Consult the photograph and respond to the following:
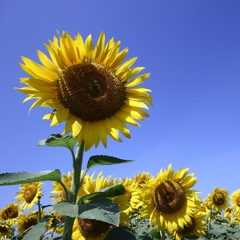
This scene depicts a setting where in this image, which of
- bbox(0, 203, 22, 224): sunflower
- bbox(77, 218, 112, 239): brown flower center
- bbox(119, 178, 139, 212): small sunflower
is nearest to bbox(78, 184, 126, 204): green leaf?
bbox(77, 218, 112, 239): brown flower center

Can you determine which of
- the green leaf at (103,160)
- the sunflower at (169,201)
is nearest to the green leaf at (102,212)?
the green leaf at (103,160)

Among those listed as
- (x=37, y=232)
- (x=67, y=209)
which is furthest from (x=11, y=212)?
(x=67, y=209)

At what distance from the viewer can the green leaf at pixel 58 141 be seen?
9.00ft

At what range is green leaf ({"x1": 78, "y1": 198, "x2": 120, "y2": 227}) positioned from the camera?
7.02 feet

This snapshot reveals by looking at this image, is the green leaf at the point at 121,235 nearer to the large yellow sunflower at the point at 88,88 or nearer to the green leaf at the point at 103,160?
the green leaf at the point at 103,160

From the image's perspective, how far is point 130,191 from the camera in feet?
20.5

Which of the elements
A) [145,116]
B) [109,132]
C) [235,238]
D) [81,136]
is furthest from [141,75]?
[235,238]

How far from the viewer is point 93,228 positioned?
11.9 feet

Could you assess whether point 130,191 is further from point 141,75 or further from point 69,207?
point 69,207

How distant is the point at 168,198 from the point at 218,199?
6.09 m

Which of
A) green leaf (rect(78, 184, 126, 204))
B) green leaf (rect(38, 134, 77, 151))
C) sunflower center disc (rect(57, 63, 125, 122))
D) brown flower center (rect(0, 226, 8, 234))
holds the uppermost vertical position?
sunflower center disc (rect(57, 63, 125, 122))

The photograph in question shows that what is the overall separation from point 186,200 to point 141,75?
3.18 metres

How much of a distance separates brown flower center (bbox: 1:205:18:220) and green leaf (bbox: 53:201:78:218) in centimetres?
796

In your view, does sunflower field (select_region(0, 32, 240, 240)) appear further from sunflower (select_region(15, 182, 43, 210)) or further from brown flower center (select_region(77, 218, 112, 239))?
sunflower (select_region(15, 182, 43, 210))
